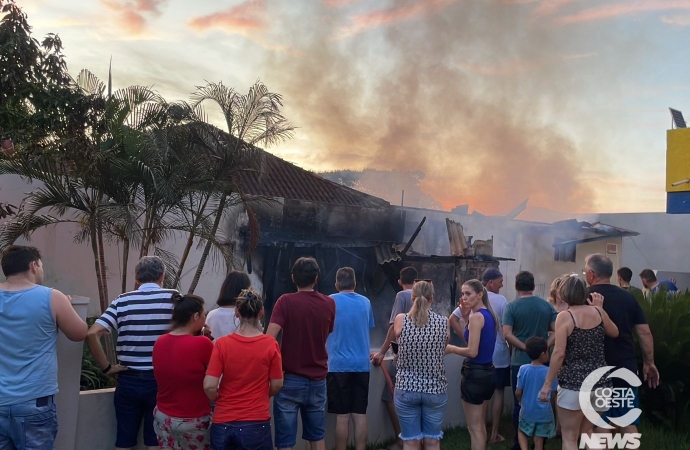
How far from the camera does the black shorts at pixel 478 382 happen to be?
16.6ft

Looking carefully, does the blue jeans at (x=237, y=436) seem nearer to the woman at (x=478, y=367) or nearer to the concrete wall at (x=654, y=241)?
the woman at (x=478, y=367)

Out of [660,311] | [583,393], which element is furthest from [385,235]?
[583,393]

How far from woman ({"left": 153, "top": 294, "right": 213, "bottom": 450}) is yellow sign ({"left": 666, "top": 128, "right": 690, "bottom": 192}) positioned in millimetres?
13311

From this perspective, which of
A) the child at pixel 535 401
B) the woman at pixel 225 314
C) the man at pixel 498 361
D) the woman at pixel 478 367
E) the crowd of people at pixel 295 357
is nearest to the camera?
the crowd of people at pixel 295 357

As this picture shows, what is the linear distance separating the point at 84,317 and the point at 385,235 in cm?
1183

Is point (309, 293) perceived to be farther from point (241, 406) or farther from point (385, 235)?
point (385, 235)

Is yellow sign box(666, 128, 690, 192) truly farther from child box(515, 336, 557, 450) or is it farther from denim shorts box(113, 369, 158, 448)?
denim shorts box(113, 369, 158, 448)

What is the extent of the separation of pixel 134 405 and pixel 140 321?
0.60 meters

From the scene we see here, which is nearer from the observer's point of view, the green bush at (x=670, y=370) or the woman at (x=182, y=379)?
the woman at (x=182, y=379)

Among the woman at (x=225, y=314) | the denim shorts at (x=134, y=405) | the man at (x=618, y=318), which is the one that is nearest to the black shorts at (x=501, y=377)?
the man at (x=618, y=318)

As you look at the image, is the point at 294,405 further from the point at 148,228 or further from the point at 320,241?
→ the point at 320,241

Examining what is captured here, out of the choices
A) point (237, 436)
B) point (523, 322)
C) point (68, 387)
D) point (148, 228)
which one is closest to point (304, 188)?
point (148, 228)

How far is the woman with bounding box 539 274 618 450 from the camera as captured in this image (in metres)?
4.57

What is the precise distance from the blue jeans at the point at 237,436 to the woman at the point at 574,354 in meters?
2.25
